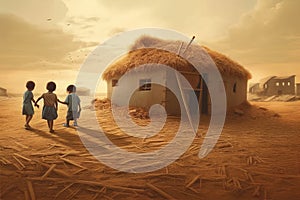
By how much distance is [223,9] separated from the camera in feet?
36.0

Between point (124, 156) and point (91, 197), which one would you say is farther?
point (124, 156)

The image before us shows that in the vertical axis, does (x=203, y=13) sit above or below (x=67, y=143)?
above

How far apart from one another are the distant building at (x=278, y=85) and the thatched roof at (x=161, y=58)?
1338 cm

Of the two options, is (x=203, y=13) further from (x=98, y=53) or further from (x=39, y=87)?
(x=39, y=87)

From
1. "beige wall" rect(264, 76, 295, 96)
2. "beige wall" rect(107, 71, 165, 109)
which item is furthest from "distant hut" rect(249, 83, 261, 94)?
"beige wall" rect(107, 71, 165, 109)

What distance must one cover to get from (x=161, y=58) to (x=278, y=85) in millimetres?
18121

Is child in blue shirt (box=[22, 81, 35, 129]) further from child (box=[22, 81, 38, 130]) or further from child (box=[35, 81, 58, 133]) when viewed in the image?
child (box=[35, 81, 58, 133])

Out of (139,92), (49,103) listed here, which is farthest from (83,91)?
(49,103)

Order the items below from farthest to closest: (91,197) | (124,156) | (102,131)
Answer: (102,131), (124,156), (91,197)

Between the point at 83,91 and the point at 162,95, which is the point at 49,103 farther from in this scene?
the point at 83,91

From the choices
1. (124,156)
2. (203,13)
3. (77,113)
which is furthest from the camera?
(203,13)

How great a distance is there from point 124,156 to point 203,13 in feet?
26.7

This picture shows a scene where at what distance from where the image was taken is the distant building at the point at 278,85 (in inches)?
942

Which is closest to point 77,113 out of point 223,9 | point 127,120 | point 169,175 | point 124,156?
point 127,120
